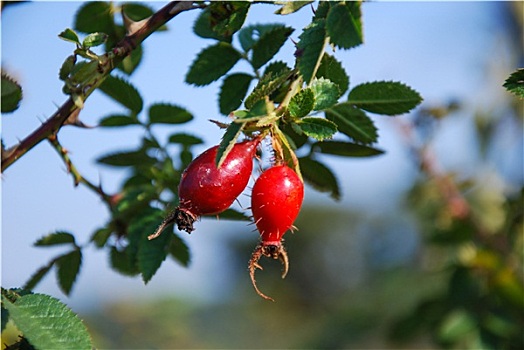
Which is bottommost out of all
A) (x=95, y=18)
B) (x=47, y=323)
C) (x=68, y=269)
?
(x=47, y=323)

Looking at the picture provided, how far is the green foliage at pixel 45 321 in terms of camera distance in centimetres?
85

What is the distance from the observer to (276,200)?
97cm

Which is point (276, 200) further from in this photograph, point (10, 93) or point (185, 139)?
point (185, 139)

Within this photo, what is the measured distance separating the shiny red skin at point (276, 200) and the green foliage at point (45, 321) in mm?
290

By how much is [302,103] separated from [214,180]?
0.17 m

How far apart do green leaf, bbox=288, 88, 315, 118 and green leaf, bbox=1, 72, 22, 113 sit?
51 cm

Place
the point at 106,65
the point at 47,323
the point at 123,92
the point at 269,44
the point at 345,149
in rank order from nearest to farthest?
the point at 47,323 < the point at 106,65 < the point at 269,44 < the point at 345,149 < the point at 123,92

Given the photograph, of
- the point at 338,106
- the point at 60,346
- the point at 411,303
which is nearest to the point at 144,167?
the point at 338,106

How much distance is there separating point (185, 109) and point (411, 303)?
6.31ft

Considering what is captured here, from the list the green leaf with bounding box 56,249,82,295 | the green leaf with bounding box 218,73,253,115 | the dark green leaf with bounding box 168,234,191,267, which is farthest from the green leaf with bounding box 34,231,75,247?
the green leaf with bounding box 218,73,253,115

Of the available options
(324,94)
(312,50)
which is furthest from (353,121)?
(312,50)

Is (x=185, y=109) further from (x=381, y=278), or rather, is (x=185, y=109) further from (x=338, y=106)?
(x=381, y=278)

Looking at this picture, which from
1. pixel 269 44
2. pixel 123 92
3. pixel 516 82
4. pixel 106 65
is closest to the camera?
pixel 516 82

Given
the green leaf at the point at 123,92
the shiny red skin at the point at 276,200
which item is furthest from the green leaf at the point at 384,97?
the green leaf at the point at 123,92
